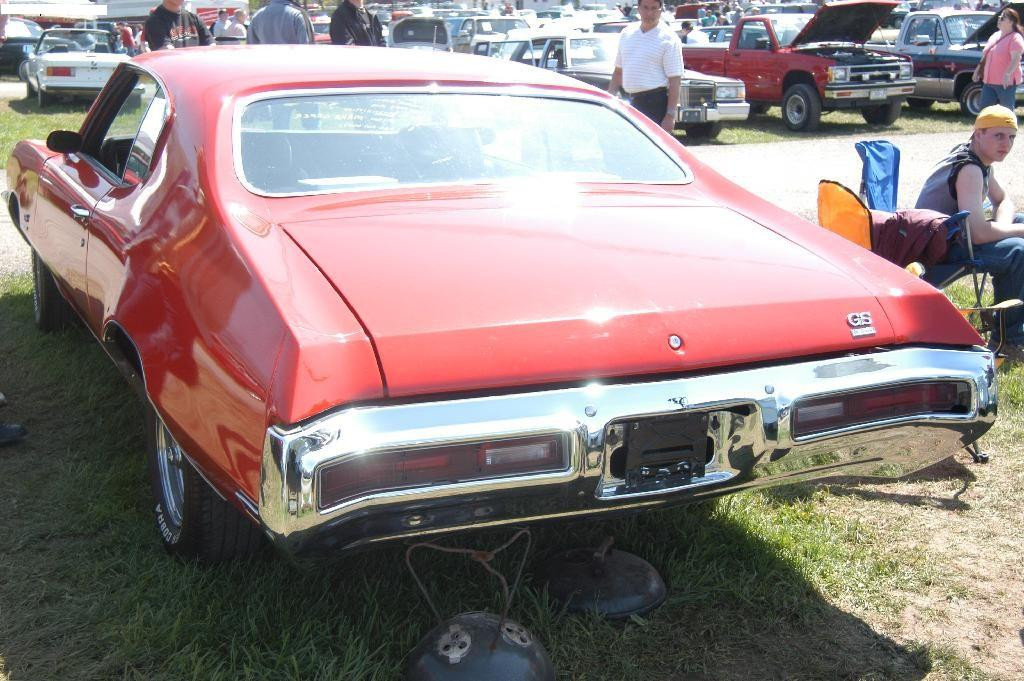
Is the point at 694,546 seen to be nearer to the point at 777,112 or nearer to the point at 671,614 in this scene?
the point at 671,614

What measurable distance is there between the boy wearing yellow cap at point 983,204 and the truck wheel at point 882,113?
11690 millimetres

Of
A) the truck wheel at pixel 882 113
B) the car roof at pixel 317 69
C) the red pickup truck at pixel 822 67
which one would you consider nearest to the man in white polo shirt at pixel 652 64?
the car roof at pixel 317 69

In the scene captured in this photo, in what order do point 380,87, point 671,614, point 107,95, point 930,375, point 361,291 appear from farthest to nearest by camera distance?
point 107,95, point 380,87, point 671,614, point 930,375, point 361,291

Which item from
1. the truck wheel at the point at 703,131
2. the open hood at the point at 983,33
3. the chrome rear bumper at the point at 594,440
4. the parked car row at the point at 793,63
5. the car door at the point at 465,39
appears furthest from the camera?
the car door at the point at 465,39

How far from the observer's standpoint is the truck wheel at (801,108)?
50.5 feet

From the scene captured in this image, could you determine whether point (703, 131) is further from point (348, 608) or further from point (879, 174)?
point (348, 608)

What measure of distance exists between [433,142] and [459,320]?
1.18 meters

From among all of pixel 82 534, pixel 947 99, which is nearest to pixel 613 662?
pixel 82 534

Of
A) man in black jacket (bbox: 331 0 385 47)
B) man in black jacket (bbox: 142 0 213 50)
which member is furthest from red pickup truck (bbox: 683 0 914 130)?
man in black jacket (bbox: 142 0 213 50)

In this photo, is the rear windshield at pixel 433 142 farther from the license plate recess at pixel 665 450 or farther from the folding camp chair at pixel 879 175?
the folding camp chair at pixel 879 175

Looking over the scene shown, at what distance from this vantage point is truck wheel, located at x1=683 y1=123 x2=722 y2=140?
1456 centimetres

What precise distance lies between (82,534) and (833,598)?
2.27m

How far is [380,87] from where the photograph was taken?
137 inches

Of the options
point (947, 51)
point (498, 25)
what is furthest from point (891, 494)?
point (498, 25)
